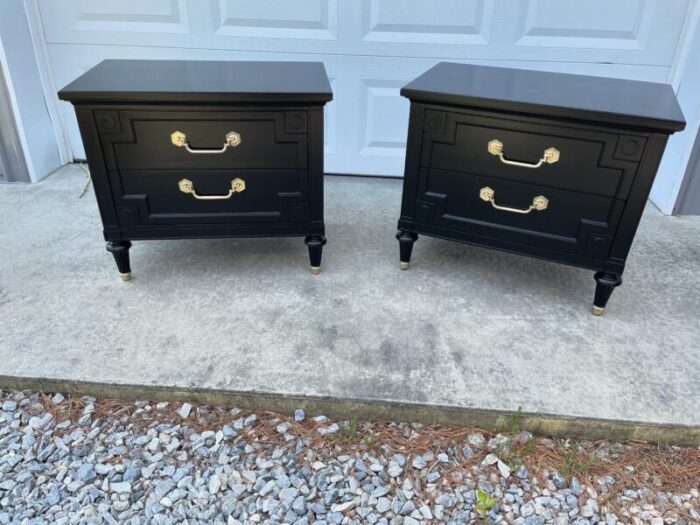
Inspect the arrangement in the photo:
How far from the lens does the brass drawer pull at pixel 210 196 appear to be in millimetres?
1586

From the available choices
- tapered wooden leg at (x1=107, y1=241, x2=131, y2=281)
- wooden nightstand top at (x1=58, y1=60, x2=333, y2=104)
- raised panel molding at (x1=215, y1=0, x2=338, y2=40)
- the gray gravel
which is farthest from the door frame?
the gray gravel

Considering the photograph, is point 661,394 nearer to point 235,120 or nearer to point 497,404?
point 497,404

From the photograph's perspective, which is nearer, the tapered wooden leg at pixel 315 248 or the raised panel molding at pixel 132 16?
the tapered wooden leg at pixel 315 248

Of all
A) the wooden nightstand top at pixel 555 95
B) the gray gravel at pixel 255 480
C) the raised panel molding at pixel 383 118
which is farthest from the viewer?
the raised panel molding at pixel 383 118

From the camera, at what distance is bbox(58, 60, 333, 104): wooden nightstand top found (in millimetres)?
1435

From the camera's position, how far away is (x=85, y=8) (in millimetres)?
2268

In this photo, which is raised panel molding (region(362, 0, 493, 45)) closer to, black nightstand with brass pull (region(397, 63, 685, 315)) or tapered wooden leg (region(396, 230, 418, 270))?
black nightstand with brass pull (region(397, 63, 685, 315))

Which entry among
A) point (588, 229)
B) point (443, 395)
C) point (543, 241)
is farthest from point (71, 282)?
point (588, 229)

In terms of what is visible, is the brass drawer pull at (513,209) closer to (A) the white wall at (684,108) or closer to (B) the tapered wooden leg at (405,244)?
(B) the tapered wooden leg at (405,244)

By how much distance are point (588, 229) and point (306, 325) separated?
875 mm

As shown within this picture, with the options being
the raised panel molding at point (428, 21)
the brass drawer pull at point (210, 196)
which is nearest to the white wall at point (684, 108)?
the raised panel molding at point (428, 21)

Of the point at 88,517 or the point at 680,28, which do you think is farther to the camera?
the point at 680,28

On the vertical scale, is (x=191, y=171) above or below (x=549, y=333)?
above

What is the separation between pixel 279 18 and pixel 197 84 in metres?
0.92
